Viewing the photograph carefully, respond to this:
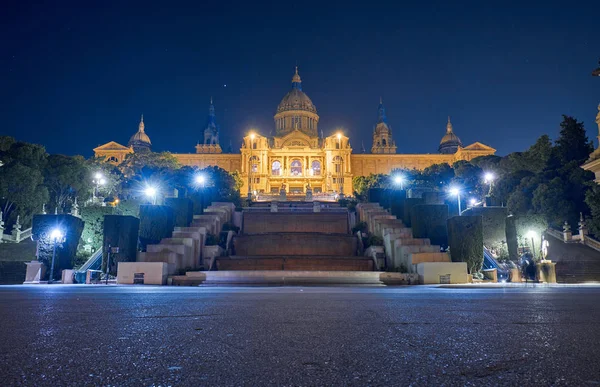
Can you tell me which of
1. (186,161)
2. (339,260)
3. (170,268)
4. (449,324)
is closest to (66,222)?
(170,268)

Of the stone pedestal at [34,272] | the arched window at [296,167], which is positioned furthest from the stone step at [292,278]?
the arched window at [296,167]

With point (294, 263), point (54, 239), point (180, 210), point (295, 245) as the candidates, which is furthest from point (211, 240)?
point (54, 239)

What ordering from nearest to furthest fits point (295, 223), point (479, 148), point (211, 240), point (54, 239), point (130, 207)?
point (54, 239) → point (211, 240) → point (295, 223) → point (130, 207) → point (479, 148)

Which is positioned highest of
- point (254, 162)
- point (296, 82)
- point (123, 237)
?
point (296, 82)

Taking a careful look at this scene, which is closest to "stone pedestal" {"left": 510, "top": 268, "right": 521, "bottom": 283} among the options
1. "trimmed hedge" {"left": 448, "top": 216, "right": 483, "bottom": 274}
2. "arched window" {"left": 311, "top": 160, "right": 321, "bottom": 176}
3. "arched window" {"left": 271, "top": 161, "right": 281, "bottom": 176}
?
"trimmed hedge" {"left": 448, "top": 216, "right": 483, "bottom": 274}

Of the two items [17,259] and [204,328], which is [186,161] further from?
[204,328]

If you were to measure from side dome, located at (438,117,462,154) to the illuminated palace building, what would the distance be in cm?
28

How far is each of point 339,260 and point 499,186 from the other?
3213 centimetres

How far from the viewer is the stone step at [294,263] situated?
822 inches

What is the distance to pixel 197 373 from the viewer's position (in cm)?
202

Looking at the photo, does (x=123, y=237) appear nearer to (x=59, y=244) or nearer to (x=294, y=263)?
(x=59, y=244)

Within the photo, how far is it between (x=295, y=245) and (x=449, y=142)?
112084 mm

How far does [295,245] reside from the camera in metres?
25.2

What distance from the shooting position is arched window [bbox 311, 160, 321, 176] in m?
104
